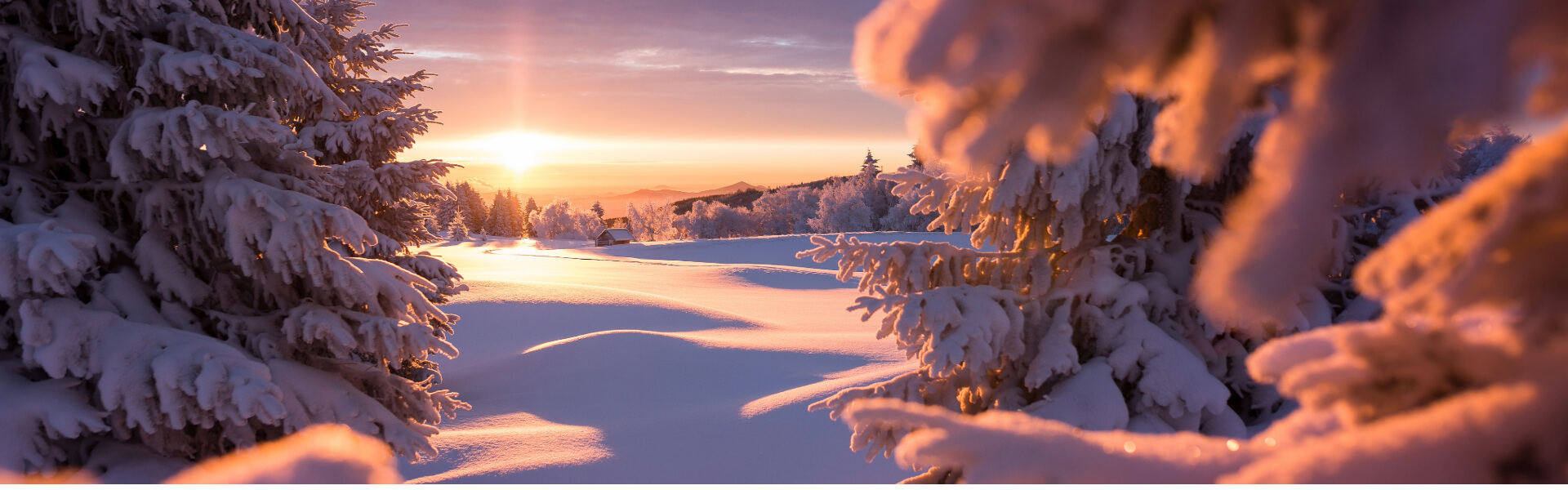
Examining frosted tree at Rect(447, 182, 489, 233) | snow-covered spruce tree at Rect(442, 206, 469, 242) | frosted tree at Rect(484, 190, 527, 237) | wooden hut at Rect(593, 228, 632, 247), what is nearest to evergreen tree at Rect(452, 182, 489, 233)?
frosted tree at Rect(447, 182, 489, 233)

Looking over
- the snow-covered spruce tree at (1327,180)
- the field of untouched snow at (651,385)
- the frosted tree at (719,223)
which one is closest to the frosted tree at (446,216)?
the frosted tree at (719,223)

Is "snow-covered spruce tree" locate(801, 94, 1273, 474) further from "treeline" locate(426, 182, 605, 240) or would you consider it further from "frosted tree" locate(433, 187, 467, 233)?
"frosted tree" locate(433, 187, 467, 233)

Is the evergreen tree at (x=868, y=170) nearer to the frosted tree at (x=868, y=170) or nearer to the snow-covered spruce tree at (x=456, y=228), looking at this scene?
the frosted tree at (x=868, y=170)

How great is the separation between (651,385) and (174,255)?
6844 millimetres

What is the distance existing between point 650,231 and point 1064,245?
77132mm

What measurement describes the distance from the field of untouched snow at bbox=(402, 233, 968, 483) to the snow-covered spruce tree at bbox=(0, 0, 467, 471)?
7.73 feet

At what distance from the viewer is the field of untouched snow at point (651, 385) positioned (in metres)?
7.89

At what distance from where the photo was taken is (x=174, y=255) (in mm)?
5312

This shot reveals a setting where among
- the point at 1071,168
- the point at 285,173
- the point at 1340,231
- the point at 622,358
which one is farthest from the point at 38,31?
the point at 1340,231

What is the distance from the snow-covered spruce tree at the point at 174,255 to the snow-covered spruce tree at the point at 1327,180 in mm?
5069

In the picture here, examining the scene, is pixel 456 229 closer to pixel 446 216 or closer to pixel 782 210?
pixel 446 216

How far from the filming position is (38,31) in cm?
510

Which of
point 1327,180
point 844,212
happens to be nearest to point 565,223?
point 844,212
